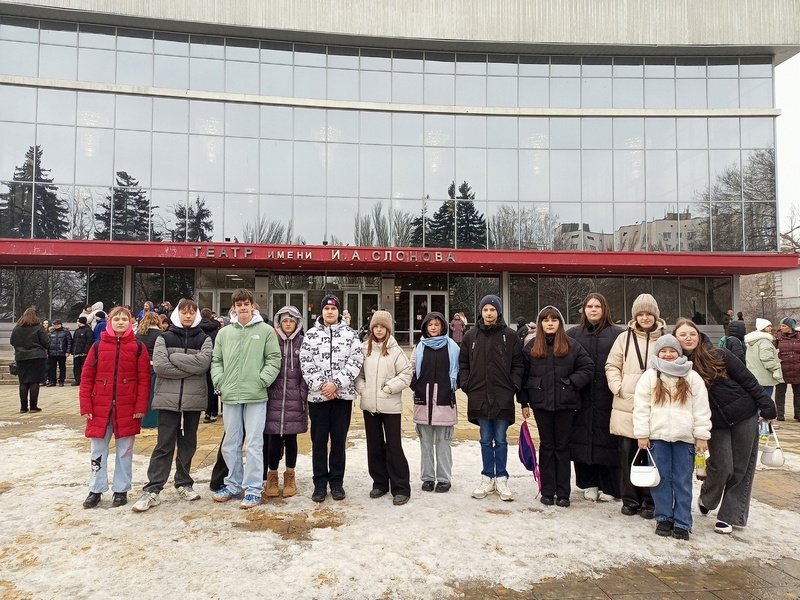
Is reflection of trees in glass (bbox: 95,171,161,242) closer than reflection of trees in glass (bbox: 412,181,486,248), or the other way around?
reflection of trees in glass (bbox: 95,171,161,242)

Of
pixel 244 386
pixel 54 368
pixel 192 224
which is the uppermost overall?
pixel 192 224

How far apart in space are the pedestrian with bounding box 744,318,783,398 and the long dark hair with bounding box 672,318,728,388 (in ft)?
18.4

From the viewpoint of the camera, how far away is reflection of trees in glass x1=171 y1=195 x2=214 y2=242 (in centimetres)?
2066

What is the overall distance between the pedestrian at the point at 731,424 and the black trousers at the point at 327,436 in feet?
10.2

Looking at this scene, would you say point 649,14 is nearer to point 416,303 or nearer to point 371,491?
point 416,303

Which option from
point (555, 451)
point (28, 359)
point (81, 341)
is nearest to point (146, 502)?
point (555, 451)

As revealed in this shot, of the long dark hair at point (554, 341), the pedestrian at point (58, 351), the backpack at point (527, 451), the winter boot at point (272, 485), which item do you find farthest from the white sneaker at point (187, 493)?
the pedestrian at point (58, 351)

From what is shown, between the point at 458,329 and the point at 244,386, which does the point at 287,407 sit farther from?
the point at 458,329

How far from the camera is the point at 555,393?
468 centimetres

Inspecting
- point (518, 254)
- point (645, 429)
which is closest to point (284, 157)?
point (518, 254)

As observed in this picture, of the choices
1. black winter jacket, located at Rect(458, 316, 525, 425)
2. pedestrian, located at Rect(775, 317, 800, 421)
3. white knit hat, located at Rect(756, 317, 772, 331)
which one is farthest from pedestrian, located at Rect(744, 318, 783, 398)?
black winter jacket, located at Rect(458, 316, 525, 425)

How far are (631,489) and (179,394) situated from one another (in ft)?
13.6

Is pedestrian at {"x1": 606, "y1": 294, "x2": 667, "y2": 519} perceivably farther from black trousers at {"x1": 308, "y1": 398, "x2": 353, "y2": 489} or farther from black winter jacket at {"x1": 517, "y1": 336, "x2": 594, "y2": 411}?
black trousers at {"x1": 308, "y1": 398, "x2": 353, "y2": 489}

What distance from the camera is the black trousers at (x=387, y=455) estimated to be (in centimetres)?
480
